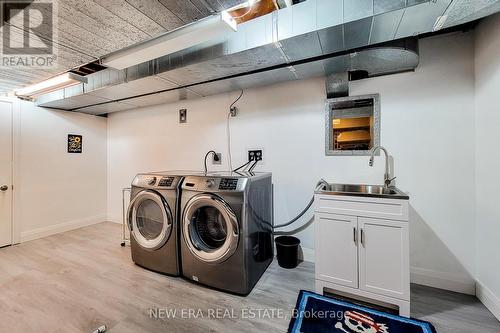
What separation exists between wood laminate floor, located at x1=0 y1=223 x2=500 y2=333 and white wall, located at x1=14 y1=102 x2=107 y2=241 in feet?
3.24

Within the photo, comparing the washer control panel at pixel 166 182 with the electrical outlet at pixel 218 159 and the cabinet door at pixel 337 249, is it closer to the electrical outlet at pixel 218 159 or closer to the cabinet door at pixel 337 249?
the electrical outlet at pixel 218 159

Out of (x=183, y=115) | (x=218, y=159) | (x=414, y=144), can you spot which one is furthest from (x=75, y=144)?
(x=414, y=144)

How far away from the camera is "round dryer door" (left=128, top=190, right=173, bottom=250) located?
225 centimetres

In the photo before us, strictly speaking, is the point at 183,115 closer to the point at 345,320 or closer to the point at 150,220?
the point at 150,220

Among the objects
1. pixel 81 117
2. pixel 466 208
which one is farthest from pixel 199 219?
pixel 81 117

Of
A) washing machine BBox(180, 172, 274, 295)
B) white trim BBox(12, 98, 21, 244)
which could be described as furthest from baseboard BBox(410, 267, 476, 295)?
white trim BBox(12, 98, 21, 244)

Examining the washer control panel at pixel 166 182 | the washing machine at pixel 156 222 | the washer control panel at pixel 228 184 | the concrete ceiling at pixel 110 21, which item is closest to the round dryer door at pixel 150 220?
the washing machine at pixel 156 222

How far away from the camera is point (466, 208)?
200 centimetres

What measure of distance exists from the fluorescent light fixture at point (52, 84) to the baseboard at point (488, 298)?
14.3ft

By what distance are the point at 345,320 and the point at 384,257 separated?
0.56 metres

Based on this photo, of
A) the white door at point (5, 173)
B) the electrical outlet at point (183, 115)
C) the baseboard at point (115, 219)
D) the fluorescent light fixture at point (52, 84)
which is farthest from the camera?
the baseboard at point (115, 219)

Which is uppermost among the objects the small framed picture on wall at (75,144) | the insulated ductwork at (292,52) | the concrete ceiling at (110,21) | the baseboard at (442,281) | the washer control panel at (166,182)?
the concrete ceiling at (110,21)

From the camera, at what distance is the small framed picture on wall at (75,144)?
3.79 metres

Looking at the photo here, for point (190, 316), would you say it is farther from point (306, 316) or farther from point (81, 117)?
point (81, 117)
